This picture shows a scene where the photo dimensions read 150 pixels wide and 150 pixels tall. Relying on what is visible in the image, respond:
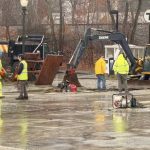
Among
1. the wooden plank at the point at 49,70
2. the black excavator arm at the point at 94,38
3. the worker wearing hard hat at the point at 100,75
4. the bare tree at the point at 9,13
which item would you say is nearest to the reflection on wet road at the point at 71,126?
the worker wearing hard hat at the point at 100,75

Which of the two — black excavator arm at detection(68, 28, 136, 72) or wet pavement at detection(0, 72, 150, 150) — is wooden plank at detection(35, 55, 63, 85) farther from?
wet pavement at detection(0, 72, 150, 150)

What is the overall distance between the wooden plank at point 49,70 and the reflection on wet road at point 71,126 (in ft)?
35.6

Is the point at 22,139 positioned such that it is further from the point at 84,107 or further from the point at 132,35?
the point at 132,35

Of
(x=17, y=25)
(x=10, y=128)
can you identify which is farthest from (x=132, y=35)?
(x=10, y=128)

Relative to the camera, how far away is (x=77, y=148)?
12.0 metres

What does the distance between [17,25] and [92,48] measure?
8.84 m

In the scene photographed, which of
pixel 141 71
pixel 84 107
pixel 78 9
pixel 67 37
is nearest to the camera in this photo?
pixel 84 107

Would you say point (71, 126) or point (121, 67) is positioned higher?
point (121, 67)

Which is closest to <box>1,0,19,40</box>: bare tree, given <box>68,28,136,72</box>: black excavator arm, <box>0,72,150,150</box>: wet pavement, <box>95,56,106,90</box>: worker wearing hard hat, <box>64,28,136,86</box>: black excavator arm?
<box>64,28,136,86</box>: black excavator arm

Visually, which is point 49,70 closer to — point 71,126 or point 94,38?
point 94,38

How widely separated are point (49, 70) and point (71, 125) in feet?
62.6

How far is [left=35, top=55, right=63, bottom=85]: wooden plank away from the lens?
34.7 metres

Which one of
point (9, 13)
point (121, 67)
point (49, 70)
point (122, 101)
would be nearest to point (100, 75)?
point (49, 70)

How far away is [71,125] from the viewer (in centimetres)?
1589
